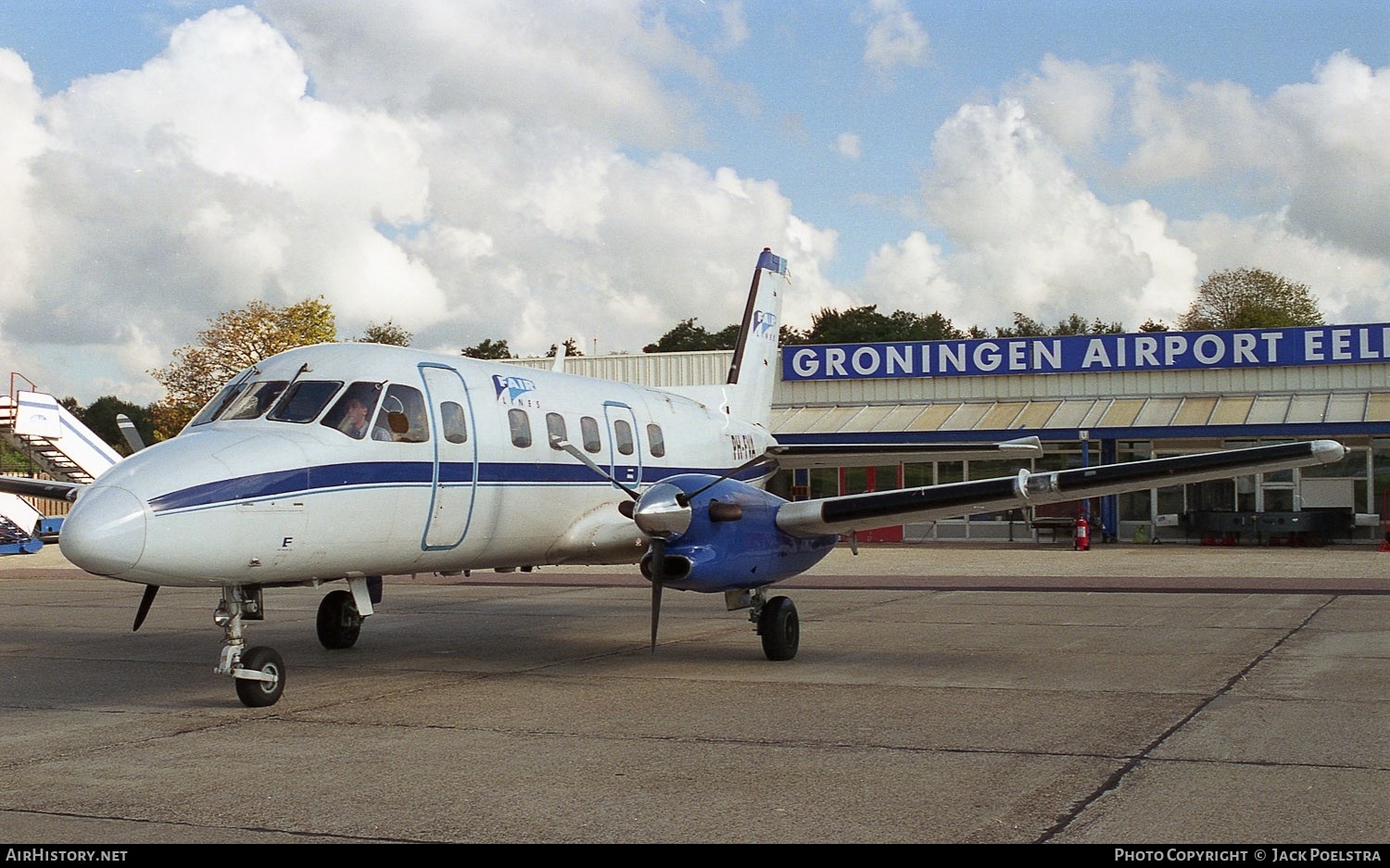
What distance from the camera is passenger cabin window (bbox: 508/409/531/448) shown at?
40.0 feet

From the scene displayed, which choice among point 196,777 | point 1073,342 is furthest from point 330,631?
point 1073,342

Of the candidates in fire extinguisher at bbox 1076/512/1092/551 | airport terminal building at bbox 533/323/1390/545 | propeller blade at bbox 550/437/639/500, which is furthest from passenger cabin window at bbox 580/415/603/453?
fire extinguisher at bbox 1076/512/1092/551

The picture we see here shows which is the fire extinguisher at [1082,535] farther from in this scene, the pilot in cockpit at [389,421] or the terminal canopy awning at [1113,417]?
the pilot in cockpit at [389,421]

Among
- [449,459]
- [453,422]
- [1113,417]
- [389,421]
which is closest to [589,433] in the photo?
[453,422]

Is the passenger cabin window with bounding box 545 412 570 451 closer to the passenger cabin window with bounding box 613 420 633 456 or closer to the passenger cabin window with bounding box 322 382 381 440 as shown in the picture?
the passenger cabin window with bounding box 613 420 633 456

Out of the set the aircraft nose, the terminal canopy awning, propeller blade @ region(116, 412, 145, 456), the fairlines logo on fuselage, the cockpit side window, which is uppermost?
the terminal canopy awning

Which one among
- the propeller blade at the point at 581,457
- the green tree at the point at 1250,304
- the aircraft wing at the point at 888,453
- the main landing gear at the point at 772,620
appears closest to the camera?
the propeller blade at the point at 581,457

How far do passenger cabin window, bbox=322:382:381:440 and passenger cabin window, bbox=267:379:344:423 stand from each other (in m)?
0.10

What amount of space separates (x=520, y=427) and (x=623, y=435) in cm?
179

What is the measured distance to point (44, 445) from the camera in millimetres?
34781

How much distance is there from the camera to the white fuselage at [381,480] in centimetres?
888

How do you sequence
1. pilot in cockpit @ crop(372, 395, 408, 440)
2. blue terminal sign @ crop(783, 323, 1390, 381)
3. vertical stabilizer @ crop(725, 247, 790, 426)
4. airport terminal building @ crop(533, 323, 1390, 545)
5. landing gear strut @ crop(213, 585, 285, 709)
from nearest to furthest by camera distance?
landing gear strut @ crop(213, 585, 285, 709) < pilot in cockpit @ crop(372, 395, 408, 440) < vertical stabilizer @ crop(725, 247, 790, 426) < airport terminal building @ crop(533, 323, 1390, 545) < blue terminal sign @ crop(783, 323, 1390, 381)

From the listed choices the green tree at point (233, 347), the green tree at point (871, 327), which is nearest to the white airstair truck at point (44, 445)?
the green tree at point (233, 347)

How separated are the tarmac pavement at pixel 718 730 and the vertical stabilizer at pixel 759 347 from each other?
9.76 feet
